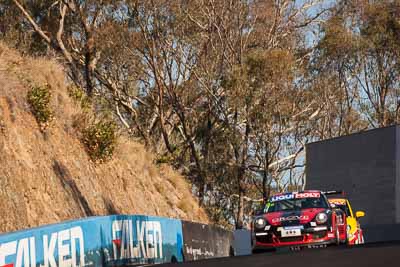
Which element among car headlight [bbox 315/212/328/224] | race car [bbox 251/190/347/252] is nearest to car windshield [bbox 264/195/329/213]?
race car [bbox 251/190/347/252]

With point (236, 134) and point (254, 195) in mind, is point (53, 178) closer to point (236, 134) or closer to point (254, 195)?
point (236, 134)

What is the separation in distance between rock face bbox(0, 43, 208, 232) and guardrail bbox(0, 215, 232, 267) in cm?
291

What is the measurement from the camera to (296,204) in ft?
63.8

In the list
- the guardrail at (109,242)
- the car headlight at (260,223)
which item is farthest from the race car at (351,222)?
the guardrail at (109,242)

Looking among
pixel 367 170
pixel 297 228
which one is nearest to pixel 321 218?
pixel 297 228

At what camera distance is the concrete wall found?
34.9 metres

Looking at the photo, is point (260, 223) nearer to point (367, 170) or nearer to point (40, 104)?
point (40, 104)

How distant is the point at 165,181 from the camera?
34.8 metres

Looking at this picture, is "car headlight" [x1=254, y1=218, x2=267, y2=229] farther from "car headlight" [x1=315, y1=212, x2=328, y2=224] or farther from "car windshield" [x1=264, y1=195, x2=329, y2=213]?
"car headlight" [x1=315, y1=212, x2=328, y2=224]

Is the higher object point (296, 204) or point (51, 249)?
point (296, 204)

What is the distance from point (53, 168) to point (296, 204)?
732 centimetres

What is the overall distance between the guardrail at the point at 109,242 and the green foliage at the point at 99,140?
549 centimetres

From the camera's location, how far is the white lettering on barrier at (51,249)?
12242 millimetres

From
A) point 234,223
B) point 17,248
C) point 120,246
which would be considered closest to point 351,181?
point 234,223
